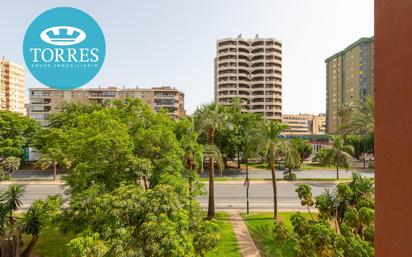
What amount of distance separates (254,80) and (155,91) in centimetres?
2964

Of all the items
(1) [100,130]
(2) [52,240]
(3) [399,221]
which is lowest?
(2) [52,240]

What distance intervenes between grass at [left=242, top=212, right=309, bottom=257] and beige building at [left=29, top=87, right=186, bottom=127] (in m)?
57.2

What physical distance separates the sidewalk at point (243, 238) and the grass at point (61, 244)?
290 millimetres

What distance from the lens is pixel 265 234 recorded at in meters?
17.2

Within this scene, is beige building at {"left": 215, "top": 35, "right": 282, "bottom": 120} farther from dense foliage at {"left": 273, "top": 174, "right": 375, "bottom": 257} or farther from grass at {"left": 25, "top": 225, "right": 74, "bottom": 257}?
dense foliage at {"left": 273, "top": 174, "right": 375, "bottom": 257}

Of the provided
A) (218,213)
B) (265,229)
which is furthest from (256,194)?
(265,229)

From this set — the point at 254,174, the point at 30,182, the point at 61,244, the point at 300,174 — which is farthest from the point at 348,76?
the point at 61,244

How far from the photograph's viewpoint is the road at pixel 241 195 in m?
23.3

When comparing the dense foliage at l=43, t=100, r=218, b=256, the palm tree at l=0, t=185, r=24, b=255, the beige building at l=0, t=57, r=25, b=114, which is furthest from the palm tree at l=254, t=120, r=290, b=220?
the beige building at l=0, t=57, r=25, b=114

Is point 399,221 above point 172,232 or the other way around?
above

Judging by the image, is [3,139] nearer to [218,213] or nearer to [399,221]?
[218,213]

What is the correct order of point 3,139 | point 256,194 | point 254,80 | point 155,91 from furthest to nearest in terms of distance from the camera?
1. point 254,80
2. point 155,91
3. point 3,139
4. point 256,194

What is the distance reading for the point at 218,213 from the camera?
2114 cm

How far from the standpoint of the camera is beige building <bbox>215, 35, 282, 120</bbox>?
79375 mm
